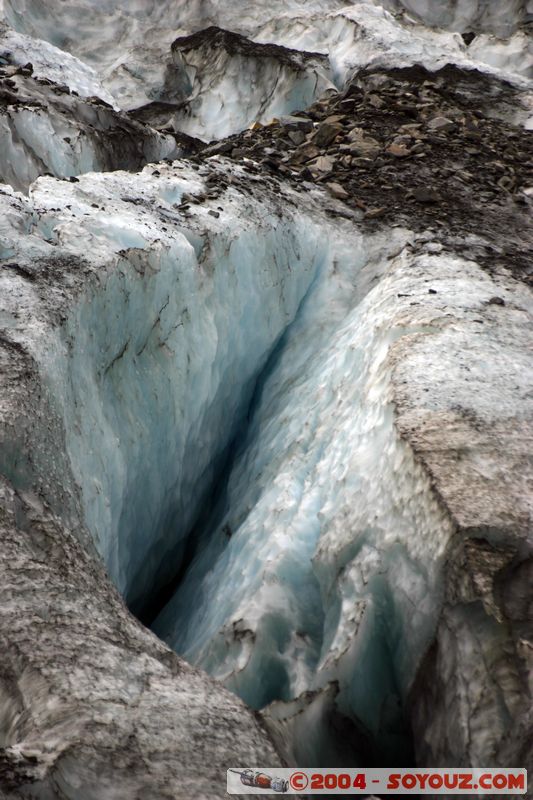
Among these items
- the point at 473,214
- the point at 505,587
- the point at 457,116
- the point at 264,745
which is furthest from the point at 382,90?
the point at 264,745

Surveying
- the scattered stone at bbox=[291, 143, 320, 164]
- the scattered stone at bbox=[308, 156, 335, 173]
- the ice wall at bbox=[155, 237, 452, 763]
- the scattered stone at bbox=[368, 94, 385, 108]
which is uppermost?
the scattered stone at bbox=[368, 94, 385, 108]

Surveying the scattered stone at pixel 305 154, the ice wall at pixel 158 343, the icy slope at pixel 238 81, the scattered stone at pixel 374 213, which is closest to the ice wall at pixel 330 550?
the ice wall at pixel 158 343

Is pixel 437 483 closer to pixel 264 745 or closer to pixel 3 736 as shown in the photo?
pixel 264 745

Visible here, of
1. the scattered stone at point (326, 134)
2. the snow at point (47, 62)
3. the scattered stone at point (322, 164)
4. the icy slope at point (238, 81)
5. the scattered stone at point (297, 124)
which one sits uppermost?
the icy slope at point (238, 81)

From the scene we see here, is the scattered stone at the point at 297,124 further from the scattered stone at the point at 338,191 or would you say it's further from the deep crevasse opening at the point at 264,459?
the deep crevasse opening at the point at 264,459

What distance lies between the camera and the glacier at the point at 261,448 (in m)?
2.00

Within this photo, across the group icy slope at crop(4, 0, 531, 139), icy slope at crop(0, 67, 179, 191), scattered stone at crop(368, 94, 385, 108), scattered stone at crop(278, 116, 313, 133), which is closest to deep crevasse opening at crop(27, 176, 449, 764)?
scattered stone at crop(278, 116, 313, 133)

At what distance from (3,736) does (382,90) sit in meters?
6.73

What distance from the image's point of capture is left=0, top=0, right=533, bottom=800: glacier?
1998mm

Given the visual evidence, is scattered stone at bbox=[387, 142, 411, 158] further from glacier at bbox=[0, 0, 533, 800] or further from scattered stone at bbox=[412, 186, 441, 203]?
scattered stone at bbox=[412, 186, 441, 203]

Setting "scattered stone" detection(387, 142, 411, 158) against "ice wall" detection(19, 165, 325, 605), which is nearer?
"ice wall" detection(19, 165, 325, 605)

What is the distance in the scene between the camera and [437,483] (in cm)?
262

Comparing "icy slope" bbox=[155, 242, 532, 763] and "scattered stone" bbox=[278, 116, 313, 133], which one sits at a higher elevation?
"scattered stone" bbox=[278, 116, 313, 133]

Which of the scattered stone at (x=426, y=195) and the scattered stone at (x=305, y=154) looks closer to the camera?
the scattered stone at (x=426, y=195)
